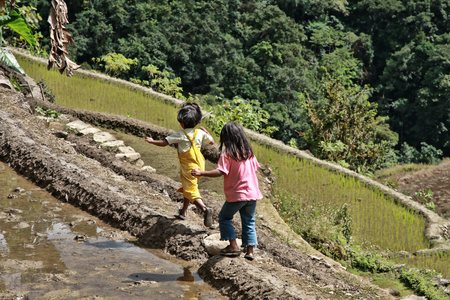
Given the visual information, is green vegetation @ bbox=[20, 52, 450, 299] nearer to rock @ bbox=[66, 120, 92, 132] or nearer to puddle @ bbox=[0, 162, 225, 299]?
puddle @ bbox=[0, 162, 225, 299]

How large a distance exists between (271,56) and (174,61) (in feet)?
17.8

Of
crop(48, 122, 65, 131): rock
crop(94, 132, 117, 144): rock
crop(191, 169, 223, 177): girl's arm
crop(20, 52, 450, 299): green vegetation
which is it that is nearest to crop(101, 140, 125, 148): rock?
crop(94, 132, 117, 144): rock

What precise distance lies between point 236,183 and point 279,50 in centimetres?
2327

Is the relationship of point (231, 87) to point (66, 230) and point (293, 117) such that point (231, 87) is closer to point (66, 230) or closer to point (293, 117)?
point (293, 117)

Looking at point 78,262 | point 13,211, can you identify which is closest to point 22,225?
point 13,211

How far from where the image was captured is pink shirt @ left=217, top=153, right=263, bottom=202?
3281mm

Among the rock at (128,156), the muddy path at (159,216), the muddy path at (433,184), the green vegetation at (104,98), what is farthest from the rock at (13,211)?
the muddy path at (433,184)

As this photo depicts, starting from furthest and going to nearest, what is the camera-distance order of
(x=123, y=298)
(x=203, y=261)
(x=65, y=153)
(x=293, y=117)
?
(x=293, y=117), (x=65, y=153), (x=203, y=261), (x=123, y=298)

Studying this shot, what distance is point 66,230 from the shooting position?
13.0 feet

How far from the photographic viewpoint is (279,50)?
25625mm

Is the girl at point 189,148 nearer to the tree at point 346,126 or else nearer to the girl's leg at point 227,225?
the girl's leg at point 227,225

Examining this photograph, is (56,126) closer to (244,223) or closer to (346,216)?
(346,216)

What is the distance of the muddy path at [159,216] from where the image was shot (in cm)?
316

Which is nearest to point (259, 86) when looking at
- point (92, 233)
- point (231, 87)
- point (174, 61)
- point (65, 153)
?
point (231, 87)
